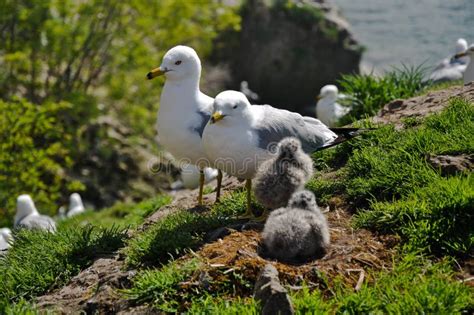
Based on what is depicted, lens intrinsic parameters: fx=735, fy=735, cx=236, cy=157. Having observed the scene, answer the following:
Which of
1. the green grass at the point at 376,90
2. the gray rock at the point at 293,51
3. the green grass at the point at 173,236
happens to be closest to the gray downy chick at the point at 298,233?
the green grass at the point at 173,236

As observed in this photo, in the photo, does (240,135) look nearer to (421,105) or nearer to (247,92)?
(421,105)

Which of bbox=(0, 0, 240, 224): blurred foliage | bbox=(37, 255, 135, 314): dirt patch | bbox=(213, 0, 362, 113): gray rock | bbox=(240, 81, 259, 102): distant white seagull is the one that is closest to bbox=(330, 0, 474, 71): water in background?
bbox=(213, 0, 362, 113): gray rock

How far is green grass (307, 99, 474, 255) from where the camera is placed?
5309 mm

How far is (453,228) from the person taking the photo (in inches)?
208

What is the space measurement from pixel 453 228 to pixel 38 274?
3263 millimetres

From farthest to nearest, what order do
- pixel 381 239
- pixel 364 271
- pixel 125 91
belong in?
pixel 125 91
pixel 381 239
pixel 364 271

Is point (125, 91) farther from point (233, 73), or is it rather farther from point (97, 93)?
point (233, 73)

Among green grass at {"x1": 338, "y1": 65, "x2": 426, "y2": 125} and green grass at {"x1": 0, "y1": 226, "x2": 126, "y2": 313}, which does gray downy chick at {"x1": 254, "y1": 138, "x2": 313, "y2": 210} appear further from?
green grass at {"x1": 338, "y1": 65, "x2": 426, "y2": 125}

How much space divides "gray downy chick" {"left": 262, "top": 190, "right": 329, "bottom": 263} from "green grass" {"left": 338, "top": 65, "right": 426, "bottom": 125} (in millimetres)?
4150

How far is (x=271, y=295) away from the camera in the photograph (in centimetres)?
450

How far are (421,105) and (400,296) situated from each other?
371 cm

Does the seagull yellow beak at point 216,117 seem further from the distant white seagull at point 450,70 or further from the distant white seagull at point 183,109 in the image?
the distant white seagull at point 450,70

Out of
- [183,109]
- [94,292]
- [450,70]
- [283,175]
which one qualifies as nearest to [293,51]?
[450,70]

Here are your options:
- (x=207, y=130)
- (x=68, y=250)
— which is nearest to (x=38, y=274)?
(x=68, y=250)
